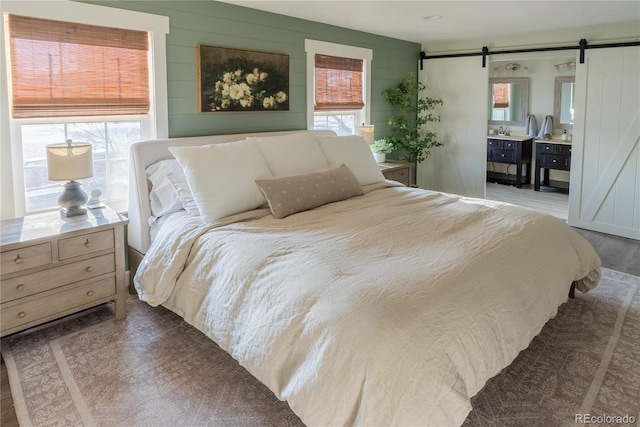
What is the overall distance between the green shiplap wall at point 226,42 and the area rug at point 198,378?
1605 millimetres

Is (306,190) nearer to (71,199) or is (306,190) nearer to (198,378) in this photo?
(198,378)

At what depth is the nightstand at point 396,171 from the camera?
501 cm

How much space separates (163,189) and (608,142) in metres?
4.48

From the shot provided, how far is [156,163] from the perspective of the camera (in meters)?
3.23

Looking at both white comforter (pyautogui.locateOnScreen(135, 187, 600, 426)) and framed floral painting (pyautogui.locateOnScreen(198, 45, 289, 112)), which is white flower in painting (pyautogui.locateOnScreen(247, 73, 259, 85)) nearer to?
framed floral painting (pyautogui.locateOnScreen(198, 45, 289, 112))

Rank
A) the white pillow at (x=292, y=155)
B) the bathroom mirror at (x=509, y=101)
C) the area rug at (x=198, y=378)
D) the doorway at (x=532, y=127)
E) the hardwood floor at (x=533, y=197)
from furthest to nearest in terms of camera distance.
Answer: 1. the bathroom mirror at (x=509, y=101)
2. the doorway at (x=532, y=127)
3. the hardwood floor at (x=533, y=197)
4. the white pillow at (x=292, y=155)
5. the area rug at (x=198, y=378)

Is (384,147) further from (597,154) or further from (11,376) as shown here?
(11,376)

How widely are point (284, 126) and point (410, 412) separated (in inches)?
129

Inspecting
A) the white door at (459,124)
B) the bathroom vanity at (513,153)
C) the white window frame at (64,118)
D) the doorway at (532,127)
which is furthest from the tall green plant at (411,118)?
the white window frame at (64,118)

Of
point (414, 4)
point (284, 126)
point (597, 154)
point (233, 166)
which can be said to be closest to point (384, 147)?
point (284, 126)

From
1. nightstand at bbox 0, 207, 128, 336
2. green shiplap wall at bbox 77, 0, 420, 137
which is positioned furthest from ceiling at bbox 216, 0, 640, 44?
nightstand at bbox 0, 207, 128, 336

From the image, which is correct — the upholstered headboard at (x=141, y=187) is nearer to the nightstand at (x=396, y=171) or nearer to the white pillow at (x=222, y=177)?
the white pillow at (x=222, y=177)

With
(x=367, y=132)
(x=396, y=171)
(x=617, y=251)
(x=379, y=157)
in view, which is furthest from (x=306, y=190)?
(x=617, y=251)

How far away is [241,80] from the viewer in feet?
12.9
